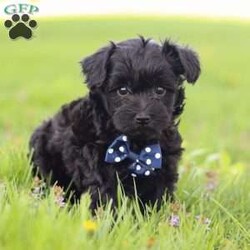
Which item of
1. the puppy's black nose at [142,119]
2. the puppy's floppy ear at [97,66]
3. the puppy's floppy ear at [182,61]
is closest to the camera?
the puppy's black nose at [142,119]

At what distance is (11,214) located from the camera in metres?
3.51

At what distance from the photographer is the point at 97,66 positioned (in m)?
5.19

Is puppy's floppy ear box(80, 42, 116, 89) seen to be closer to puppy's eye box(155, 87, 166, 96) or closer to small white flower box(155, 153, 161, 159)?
puppy's eye box(155, 87, 166, 96)

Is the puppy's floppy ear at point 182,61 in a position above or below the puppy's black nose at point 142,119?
above

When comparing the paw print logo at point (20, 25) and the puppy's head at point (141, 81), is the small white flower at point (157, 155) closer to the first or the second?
the puppy's head at point (141, 81)

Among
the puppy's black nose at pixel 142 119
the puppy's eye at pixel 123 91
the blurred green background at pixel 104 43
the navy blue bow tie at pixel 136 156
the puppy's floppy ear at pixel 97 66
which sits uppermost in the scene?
the puppy's floppy ear at pixel 97 66

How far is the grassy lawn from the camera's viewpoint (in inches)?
143

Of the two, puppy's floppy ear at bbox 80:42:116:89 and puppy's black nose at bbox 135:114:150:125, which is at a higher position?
puppy's floppy ear at bbox 80:42:116:89

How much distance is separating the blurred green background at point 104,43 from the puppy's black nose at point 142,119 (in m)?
1.01

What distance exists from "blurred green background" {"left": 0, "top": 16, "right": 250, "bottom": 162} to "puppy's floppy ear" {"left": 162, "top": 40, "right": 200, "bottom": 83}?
33cm

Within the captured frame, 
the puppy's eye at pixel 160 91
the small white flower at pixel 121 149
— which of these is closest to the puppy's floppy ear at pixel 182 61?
the puppy's eye at pixel 160 91

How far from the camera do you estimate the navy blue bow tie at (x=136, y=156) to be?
5152 millimetres

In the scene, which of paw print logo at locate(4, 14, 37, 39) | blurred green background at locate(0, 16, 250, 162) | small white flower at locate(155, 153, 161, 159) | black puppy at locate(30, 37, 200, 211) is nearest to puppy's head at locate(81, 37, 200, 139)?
black puppy at locate(30, 37, 200, 211)

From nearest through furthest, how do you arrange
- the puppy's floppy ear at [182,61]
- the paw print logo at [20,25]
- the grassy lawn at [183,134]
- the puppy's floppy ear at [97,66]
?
the grassy lawn at [183,134]
the puppy's floppy ear at [97,66]
the puppy's floppy ear at [182,61]
the paw print logo at [20,25]
